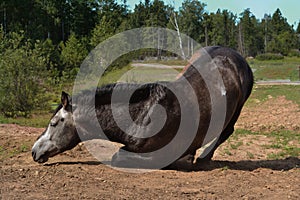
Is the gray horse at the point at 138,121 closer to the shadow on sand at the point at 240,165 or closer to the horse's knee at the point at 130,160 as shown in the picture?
the horse's knee at the point at 130,160

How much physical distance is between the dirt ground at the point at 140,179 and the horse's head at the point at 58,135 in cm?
25

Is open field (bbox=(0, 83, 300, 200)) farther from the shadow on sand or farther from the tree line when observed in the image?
the tree line

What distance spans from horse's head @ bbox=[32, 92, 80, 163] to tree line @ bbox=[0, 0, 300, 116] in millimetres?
9490

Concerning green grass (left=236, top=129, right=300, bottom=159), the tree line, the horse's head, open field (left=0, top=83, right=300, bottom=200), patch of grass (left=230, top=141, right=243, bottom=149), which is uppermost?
the tree line

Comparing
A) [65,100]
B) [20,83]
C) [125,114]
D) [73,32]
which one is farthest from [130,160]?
[73,32]

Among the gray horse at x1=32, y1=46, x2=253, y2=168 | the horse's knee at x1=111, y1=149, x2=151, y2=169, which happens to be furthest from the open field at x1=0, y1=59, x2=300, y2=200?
the gray horse at x1=32, y1=46, x2=253, y2=168

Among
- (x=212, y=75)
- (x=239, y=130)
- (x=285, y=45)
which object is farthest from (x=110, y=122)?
(x=285, y=45)

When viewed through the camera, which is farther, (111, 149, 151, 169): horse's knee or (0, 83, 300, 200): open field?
(111, 149, 151, 169): horse's knee

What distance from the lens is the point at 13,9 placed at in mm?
49188

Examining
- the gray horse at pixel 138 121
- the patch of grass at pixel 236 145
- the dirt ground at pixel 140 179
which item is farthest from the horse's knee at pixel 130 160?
the patch of grass at pixel 236 145

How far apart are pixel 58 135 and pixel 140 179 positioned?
5.57ft

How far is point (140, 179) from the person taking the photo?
5863mm

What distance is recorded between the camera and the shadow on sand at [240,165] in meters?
6.80

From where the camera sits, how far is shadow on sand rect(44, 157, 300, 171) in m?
6.80
